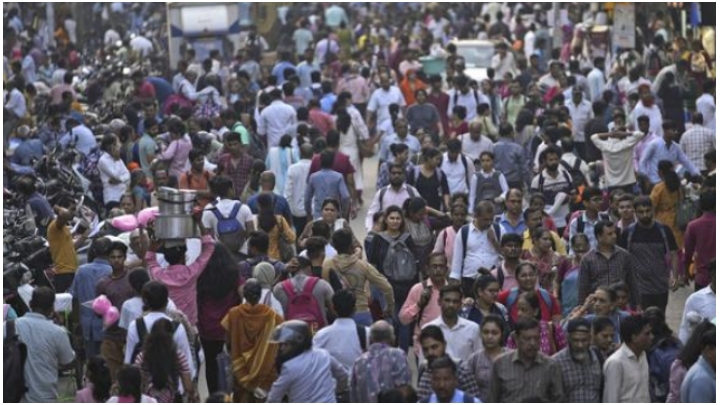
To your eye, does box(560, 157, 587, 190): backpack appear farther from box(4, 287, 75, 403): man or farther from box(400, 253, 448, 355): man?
box(4, 287, 75, 403): man

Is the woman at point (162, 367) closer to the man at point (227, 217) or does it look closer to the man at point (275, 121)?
the man at point (227, 217)

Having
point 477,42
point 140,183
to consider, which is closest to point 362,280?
point 140,183

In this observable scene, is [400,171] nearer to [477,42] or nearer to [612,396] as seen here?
[612,396]

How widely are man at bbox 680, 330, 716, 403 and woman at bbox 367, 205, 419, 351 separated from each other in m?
3.77

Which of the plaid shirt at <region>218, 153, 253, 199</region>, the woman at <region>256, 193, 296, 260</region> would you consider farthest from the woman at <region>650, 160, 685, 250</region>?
the plaid shirt at <region>218, 153, 253, 199</region>

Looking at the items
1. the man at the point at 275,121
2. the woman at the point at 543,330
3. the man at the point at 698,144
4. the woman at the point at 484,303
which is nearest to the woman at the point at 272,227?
the woman at the point at 484,303

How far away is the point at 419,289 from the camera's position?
12586 millimetres

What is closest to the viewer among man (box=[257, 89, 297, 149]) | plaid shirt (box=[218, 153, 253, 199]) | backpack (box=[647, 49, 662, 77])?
plaid shirt (box=[218, 153, 253, 199])

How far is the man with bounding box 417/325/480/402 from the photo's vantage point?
10344 mm

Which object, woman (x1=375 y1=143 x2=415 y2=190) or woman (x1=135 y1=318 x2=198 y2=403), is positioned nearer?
woman (x1=135 y1=318 x2=198 y2=403)

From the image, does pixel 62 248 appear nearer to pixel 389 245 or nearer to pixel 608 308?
pixel 389 245

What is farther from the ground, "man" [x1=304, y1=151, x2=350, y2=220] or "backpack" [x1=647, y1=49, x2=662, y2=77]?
"man" [x1=304, y1=151, x2=350, y2=220]

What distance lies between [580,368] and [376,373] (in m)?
1.07

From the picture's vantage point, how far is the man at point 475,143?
63.3 ft
